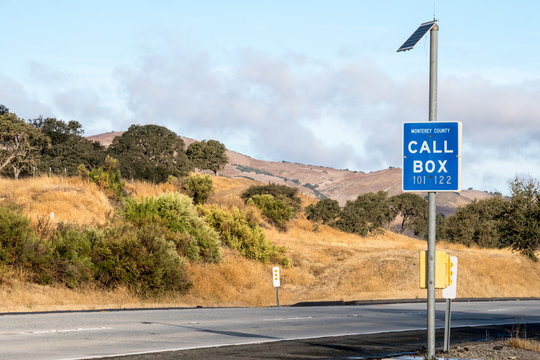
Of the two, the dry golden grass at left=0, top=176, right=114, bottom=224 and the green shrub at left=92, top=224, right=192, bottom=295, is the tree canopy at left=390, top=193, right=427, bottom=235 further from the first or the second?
the green shrub at left=92, top=224, right=192, bottom=295

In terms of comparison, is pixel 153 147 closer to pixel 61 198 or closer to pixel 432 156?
pixel 61 198

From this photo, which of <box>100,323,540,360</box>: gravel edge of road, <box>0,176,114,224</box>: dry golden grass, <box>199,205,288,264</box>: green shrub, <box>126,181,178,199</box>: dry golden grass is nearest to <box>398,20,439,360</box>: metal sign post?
<box>100,323,540,360</box>: gravel edge of road

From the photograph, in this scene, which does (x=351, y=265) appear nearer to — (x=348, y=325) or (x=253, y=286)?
(x=253, y=286)

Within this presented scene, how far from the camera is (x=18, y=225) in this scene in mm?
24312

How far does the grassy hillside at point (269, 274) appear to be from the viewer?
22.8 metres

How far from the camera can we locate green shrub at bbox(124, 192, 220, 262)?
32.6 metres

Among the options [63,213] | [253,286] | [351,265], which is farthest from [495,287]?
[63,213]

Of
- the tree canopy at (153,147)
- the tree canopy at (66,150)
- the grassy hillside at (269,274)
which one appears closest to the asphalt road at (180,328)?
the grassy hillside at (269,274)

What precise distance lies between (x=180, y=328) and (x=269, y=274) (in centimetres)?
2371

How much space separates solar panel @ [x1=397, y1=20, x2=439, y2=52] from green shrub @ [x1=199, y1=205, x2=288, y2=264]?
31.1 meters

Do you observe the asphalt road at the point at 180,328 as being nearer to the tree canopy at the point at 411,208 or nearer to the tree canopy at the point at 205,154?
the tree canopy at the point at 411,208

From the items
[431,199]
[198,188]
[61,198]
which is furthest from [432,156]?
[198,188]

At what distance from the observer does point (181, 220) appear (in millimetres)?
Result: 34781

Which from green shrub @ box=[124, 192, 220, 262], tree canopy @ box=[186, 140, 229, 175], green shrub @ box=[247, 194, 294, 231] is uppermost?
tree canopy @ box=[186, 140, 229, 175]
